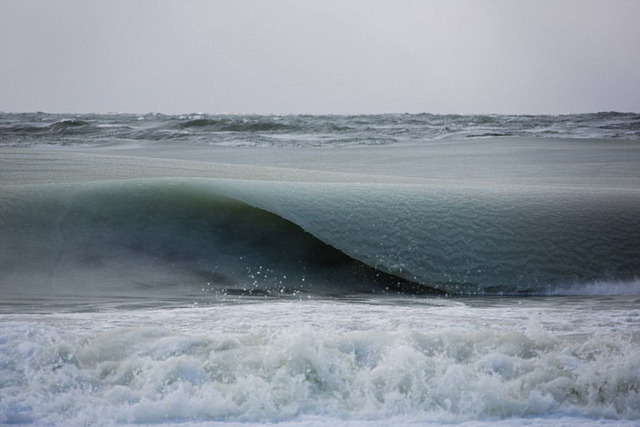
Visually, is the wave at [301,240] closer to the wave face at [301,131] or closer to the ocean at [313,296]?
the ocean at [313,296]

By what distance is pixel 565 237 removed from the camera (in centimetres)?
351

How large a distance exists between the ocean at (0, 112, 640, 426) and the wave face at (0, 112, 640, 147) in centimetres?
553

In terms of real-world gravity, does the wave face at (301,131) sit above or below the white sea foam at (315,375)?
above

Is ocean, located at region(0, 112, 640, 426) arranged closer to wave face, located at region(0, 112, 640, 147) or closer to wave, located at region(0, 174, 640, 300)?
wave, located at region(0, 174, 640, 300)

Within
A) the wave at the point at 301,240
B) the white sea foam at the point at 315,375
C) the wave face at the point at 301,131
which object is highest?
the wave face at the point at 301,131

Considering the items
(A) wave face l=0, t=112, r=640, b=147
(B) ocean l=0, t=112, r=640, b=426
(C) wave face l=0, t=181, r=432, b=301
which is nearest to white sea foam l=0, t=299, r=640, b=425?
(B) ocean l=0, t=112, r=640, b=426

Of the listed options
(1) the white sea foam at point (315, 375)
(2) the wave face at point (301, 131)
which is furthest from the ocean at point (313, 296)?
(2) the wave face at point (301, 131)

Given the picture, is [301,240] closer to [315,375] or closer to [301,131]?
[315,375]

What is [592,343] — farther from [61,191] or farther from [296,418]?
[61,191]

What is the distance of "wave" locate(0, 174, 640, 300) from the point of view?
10.9ft

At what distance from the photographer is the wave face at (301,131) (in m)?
11.2

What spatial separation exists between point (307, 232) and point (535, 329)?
1668 mm

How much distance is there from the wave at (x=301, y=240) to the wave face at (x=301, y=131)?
6737mm

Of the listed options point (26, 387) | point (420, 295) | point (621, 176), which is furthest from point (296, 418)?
point (621, 176)
